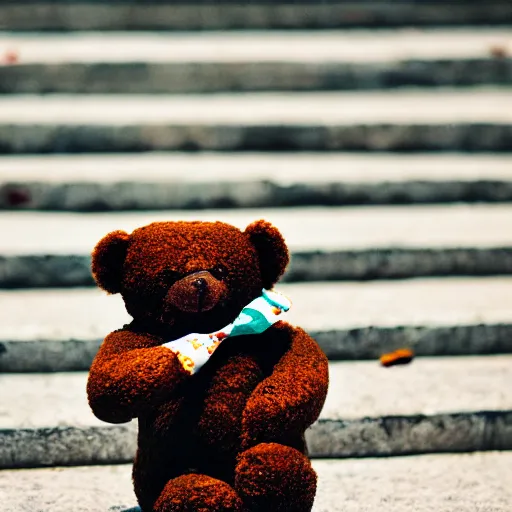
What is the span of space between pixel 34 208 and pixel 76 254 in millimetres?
613

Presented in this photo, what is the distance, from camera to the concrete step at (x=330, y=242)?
9.91 ft

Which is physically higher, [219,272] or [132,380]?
[219,272]

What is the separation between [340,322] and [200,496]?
121cm

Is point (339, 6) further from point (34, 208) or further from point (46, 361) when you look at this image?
point (46, 361)

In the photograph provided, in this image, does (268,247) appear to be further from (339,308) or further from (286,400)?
(339,308)

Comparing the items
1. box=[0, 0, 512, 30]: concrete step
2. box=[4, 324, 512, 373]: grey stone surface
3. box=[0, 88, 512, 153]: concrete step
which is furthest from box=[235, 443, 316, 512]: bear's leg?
box=[0, 0, 512, 30]: concrete step

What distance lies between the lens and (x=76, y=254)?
2965mm

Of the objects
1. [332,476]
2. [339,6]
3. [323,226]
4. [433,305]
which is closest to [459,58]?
[339,6]

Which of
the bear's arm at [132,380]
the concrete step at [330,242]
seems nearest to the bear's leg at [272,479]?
Result: the bear's arm at [132,380]

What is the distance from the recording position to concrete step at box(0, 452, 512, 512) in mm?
2092

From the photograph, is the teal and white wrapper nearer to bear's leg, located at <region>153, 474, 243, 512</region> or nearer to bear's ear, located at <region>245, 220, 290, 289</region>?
bear's ear, located at <region>245, 220, 290, 289</region>

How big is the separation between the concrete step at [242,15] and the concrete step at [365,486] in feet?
9.89

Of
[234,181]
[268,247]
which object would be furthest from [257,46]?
[268,247]

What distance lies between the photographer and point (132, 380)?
161 cm
